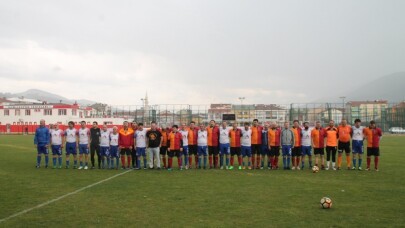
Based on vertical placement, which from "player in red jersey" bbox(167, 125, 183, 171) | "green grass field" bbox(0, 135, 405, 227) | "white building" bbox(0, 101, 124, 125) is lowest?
"green grass field" bbox(0, 135, 405, 227)

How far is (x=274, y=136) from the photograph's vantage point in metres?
15.1

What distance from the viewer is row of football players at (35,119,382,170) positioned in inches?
583

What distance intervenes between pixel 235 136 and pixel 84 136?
6.14m

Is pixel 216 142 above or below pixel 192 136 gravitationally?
below

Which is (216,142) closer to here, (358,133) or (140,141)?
(140,141)

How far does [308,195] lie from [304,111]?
4478cm

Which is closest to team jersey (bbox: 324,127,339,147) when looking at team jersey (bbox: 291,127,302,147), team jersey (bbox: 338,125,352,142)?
team jersey (bbox: 338,125,352,142)

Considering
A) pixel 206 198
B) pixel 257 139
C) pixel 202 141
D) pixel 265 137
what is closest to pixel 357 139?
pixel 265 137

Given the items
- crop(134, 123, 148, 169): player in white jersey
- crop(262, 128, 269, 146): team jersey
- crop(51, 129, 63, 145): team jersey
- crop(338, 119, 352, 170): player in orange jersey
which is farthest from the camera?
crop(51, 129, 63, 145): team jersey

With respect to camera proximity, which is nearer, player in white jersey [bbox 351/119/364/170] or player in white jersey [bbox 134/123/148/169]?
player in white jersey [bbox 351/119/364/170]

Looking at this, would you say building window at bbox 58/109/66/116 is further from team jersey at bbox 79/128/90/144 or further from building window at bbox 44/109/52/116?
team jersey at bbox 79/128/90/144

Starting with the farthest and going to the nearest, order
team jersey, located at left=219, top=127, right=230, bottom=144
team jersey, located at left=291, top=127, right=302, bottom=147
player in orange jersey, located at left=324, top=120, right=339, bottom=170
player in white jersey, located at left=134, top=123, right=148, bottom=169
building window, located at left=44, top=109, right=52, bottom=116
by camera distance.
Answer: building window, located at left=44, top=109, right=52, bottom=116 < team jersey, located at left=219, top=127, right=230, bottom=144 < player in white jersey, located at left=134, top=123, right=148, bottom=169 < team jersey, located at left=291, top=127, right=302, bottom=147 < player in orange jersey, located at left=324, top=120, right=339, bottom=170

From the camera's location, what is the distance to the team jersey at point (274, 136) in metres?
15.0

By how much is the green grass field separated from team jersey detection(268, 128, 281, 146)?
147 cm
